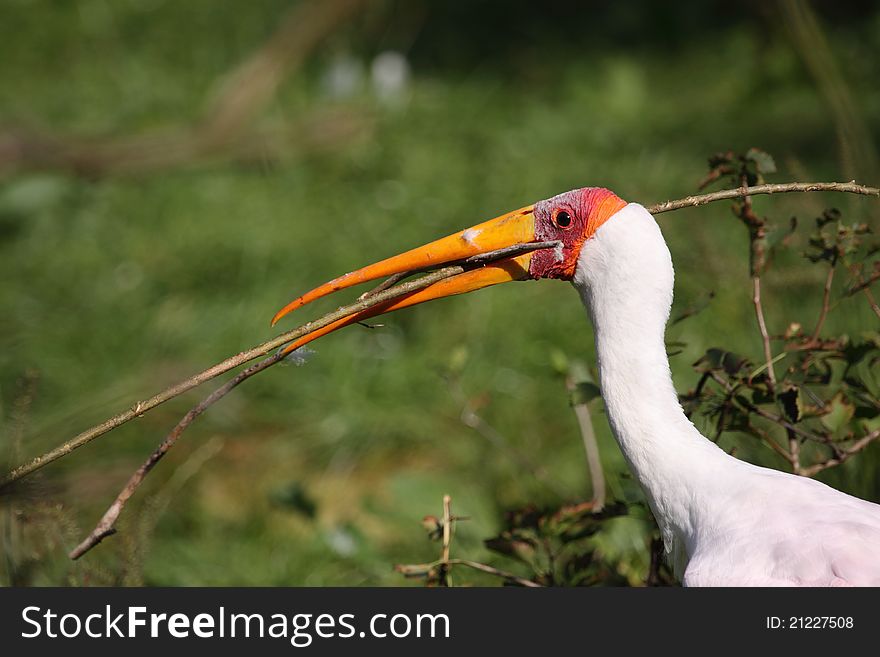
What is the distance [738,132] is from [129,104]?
3521 millimetres

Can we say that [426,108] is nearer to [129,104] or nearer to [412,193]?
[412,193]

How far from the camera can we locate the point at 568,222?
2.46m

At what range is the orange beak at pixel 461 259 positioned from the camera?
249 cm

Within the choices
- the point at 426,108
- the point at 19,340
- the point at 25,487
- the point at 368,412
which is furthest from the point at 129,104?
the point at 25,487

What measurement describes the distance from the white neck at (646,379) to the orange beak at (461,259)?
0.20 m

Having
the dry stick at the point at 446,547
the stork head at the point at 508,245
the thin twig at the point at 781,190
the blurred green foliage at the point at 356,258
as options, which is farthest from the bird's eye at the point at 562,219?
the dry stick at the point at 446,547

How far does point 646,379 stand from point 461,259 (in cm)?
47

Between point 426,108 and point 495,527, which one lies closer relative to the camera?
point 495,527

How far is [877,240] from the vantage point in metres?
2.91

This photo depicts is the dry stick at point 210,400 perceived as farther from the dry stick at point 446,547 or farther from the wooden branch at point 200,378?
the dry stick at point 446,547

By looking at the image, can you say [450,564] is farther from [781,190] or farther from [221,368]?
[781,190]

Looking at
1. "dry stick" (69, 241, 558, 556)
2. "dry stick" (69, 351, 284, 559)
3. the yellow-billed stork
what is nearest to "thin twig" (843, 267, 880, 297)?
the yellow-billed stork

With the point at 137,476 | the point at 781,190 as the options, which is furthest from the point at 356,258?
the point at 781,190

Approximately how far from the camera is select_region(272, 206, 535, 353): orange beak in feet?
8.16
